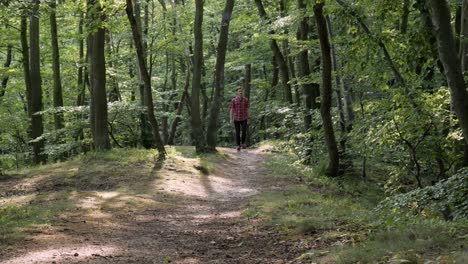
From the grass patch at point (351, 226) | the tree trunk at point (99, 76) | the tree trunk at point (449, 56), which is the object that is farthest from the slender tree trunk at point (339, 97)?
the tree trunk at point (449, 56)

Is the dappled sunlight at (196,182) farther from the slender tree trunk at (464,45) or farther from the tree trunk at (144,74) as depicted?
the slender tree trunk at (464,45)

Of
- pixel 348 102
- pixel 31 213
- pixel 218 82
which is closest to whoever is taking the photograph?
pixel 31 213

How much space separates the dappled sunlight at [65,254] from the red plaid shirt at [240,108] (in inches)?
414

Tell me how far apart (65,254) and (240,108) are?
1120 cm

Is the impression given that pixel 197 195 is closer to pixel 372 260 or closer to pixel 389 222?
pixel 389 222

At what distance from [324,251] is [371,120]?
14.2 feet

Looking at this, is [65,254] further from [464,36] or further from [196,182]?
[196,182]

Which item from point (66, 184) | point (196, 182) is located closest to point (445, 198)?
point (196, 182)

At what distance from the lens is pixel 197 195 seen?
10.8 metres

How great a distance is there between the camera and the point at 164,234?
23.5 feet

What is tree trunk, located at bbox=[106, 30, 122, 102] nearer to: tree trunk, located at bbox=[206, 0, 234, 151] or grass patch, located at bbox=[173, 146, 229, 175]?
grass patch, located at bbox=[173, 146, 229, 175]

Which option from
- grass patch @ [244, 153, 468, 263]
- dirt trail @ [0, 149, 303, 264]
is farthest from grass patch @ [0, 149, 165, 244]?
grass patch @ [244, 153, 468, 263]

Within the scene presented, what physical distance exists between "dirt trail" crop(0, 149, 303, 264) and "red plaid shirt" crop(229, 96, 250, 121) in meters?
5.38

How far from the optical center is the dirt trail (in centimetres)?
565
